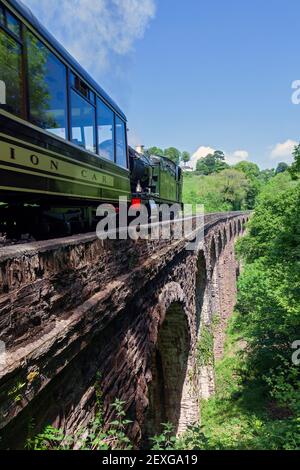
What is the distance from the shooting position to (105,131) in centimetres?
751

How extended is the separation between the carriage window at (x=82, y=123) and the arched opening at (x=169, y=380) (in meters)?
6.96

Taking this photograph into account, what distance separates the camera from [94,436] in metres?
3.47

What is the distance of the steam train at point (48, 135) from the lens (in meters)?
4.21

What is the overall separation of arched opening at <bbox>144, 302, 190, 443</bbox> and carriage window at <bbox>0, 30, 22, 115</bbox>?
8.78 m

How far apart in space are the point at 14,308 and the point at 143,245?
12.9 ft

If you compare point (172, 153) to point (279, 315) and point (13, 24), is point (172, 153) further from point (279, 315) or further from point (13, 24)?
point (13, 24)

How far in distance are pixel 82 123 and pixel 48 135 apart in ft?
4.42

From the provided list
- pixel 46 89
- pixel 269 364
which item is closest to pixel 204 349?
pixel 269 364

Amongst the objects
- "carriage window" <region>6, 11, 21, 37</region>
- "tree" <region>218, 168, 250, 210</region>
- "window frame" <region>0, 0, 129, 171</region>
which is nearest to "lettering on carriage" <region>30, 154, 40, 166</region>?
"window frame" <region>0, 0, 129, 171</region>

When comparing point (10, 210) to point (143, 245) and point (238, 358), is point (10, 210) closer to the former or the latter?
point (143, 245)

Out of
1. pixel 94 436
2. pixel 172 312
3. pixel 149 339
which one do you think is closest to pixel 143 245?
pixel 149 339

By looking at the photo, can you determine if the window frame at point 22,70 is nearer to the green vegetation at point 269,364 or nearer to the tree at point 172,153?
the green vegetation at point 269,364

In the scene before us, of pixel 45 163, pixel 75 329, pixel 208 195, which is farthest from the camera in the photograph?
pixel 208 195
